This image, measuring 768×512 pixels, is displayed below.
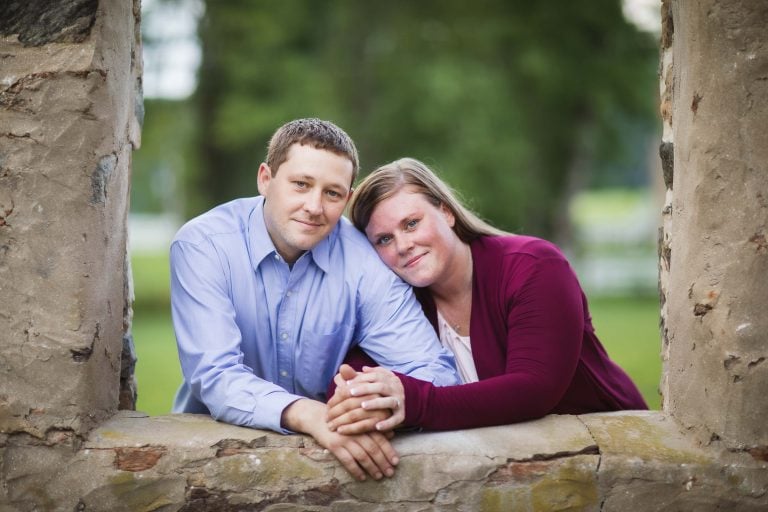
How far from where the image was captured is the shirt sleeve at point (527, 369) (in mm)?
2748

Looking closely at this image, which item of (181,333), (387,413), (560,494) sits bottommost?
(560,494)

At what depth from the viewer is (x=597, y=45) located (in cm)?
1530

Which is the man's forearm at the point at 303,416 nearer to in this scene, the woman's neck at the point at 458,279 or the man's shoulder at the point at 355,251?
the man's shoulder at the point at 355,251

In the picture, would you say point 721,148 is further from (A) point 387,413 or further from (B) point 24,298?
(B) point 24,298

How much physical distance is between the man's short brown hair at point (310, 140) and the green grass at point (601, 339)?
2622 millimetres

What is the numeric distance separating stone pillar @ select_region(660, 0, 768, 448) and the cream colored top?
31.5 inches

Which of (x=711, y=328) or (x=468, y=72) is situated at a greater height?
(x=468, y=72)

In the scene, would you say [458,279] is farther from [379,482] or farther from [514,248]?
[379,482]

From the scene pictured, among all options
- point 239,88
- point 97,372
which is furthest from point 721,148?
point 239,88

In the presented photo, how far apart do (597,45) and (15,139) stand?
14015mm

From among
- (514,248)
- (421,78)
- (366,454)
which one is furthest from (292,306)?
(421,78)

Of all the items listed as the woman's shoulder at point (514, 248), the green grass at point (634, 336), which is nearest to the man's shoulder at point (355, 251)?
the woman's shoulder at point (514, 248)

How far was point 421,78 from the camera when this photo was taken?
14.8 metres

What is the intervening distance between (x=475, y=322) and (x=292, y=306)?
674mm
